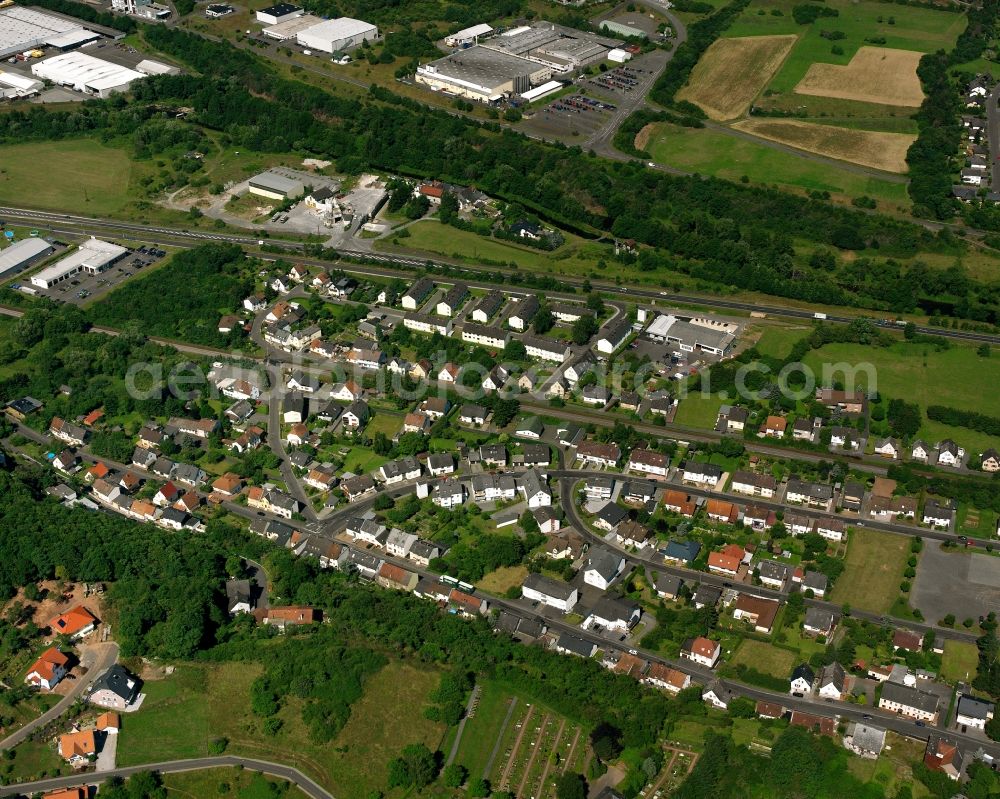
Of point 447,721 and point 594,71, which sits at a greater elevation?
point 594,71

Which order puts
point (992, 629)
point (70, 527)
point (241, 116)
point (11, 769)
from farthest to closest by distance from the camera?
point (241, 116) → point (70, 527) → point (992, 629) → point (11, 769)

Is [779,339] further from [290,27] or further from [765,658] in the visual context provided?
[290,27]

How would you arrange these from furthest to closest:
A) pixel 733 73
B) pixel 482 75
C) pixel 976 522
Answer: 1. pixel 733 73
2. pixel 482 75
3. pixel 976 522

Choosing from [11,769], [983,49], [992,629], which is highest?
[983,49]

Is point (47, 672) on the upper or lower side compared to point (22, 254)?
lower

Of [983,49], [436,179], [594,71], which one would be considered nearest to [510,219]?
[436,179]

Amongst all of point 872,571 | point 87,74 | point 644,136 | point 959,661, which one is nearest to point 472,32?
point 644,136

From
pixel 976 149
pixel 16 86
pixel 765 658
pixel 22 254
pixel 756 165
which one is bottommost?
pixel 22 254

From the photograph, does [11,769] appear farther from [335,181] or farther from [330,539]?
[335,181]

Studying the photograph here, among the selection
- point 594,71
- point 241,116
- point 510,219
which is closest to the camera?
point 510,219
